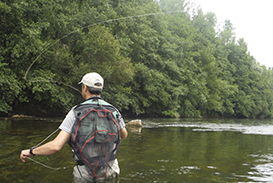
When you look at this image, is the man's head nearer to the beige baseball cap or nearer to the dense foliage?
the beige baseball cap

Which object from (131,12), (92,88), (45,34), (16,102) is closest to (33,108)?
(16,102)

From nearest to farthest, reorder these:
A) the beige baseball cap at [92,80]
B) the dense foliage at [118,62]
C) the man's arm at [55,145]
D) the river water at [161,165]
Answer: the man's arm at [55,145], the beige baseball cap at [92,80], the river water at [161,165], the dense foliage at [118,62]

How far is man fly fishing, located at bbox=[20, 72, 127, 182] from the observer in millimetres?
3029

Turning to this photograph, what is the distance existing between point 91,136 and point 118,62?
2233 cm

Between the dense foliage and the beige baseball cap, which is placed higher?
the dense foliage

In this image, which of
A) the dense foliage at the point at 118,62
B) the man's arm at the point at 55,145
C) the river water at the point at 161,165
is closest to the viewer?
the man's arm at the point at 55,145

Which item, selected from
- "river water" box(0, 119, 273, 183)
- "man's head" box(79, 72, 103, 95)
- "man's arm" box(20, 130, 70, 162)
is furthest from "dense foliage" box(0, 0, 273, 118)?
"man's arm" box(20, 130, 70, 162)

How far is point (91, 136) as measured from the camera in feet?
10.0

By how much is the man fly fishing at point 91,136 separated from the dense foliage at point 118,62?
5344mm

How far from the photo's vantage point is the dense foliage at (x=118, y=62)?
19.9 metres

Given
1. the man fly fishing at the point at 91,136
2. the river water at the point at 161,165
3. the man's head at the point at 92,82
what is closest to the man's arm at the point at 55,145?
the man fly fishing at the point at 91,136

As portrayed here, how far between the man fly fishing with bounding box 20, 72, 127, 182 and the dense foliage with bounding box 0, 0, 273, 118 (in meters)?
5.34

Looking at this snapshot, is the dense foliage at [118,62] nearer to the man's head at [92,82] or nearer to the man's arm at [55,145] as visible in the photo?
the man's head at [92,82]

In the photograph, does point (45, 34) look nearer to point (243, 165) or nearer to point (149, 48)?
point (149, 48)
